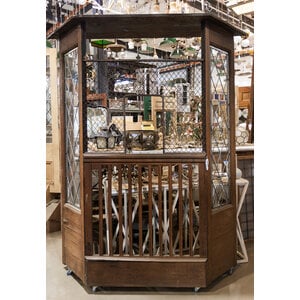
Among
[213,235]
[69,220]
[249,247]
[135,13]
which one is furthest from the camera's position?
[249,247]

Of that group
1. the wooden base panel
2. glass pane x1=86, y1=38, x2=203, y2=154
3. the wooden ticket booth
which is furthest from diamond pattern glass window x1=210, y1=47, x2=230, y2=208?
the wooden base panel

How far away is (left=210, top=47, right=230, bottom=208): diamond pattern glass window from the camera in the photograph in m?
2.04

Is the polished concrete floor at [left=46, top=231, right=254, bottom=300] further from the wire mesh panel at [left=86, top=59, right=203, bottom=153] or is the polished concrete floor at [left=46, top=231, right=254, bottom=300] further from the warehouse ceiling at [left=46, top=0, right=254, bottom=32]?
the warehouse ceiling at [left=46, top=0, right=254, bottom=32]

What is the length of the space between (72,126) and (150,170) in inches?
21.5

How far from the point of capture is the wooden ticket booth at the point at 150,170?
197cm

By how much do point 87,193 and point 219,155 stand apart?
2.66 feet

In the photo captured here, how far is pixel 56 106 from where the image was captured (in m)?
2.03

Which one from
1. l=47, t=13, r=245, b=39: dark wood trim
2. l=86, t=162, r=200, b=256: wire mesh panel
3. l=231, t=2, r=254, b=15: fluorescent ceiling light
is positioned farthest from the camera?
l=86, t=162, r=200, b=256: wire mesh panel

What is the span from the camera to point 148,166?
1.99 metres

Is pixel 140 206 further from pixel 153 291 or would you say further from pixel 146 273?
pixel 153 291

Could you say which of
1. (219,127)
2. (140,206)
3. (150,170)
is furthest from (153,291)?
(219,127)

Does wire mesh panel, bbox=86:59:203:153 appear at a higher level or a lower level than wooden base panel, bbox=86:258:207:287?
higher
